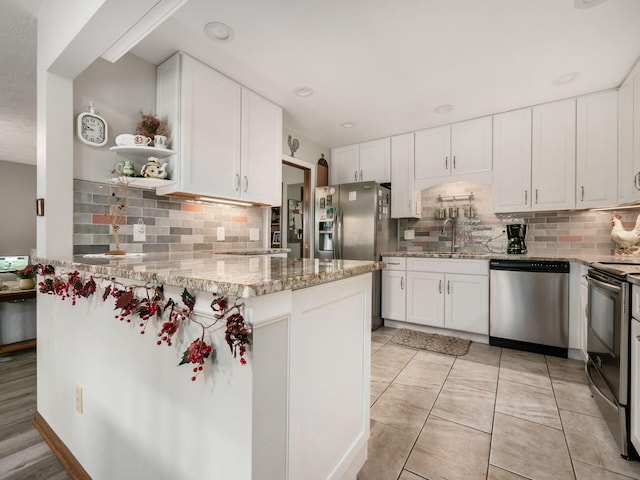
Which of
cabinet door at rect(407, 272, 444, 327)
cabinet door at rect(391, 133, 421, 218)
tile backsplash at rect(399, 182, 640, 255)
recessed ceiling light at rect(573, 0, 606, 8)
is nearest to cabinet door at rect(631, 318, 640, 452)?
recessed ceiling light at rect(573, 0, 606, 8)

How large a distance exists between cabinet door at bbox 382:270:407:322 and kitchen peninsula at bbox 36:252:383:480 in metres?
2.32

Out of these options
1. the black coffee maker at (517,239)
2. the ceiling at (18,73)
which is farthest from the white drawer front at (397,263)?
the ceiling at (18,73)

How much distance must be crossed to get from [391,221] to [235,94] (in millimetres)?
2494

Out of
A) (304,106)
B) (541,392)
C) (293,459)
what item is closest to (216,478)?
(293,459)

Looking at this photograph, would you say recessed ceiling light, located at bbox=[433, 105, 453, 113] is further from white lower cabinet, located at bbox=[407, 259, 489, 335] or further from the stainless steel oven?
the stainless steel oven

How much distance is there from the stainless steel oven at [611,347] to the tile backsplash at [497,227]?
142 cm

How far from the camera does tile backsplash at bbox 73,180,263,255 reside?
6.39 ft

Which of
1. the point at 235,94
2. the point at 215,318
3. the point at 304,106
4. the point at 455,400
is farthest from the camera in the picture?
the point at 304,106

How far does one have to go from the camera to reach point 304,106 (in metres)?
3.17

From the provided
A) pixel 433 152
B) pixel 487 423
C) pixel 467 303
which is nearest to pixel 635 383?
pixel 487 423

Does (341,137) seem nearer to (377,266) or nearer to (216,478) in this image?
(377,266)

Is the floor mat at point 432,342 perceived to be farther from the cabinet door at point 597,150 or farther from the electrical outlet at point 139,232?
the electrical outlet at point 139,232

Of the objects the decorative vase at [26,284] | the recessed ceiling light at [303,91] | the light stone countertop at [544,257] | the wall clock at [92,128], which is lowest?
the decorative vase at [26,284]

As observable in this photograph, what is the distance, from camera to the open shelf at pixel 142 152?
2028mm
